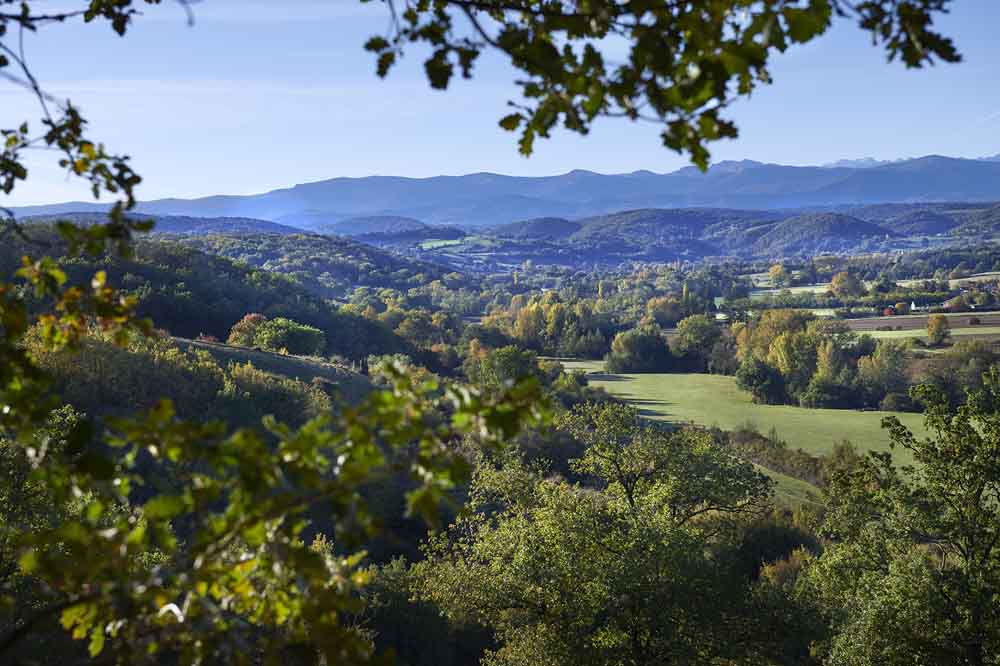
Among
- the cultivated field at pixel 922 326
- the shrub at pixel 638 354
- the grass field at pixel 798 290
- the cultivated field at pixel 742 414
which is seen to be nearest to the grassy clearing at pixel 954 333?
the cultivated field at pixel 922 326

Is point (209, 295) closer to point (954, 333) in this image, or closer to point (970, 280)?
point (954, 333)

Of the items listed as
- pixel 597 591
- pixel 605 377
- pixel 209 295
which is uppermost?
pixel 209 295

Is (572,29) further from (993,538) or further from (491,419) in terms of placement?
(993,538)

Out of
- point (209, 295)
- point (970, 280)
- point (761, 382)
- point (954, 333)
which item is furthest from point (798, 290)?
point (209, 295)

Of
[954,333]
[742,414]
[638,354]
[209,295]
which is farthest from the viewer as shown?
[954,333]

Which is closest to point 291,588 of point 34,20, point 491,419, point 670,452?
point 491,419

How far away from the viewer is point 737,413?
66188mm

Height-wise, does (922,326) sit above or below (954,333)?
below

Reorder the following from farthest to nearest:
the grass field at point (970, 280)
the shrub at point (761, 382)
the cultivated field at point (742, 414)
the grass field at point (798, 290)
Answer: the grass field at point (798, 290), the grass field at point (970, 280), the shrub at point (761, 382), the cultivated field at point (742, 414)

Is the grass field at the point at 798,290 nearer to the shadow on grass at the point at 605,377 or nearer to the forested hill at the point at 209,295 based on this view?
the shadow on grass at the point at 605,377

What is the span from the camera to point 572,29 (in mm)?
2750

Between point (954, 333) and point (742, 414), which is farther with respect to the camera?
point (954, 333)

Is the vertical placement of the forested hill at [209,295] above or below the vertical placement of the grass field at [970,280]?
above

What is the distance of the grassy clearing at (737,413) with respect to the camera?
55375 millimetres
